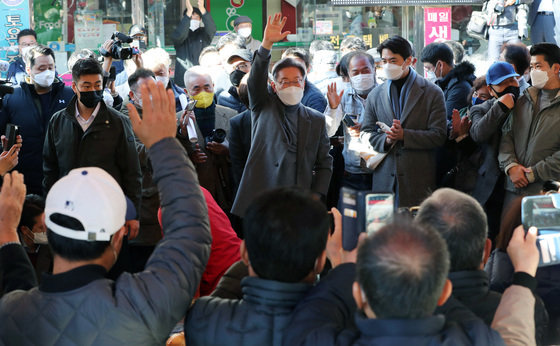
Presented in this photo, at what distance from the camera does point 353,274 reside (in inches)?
82.8

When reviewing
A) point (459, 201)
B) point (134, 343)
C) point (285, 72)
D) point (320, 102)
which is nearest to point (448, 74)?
point (320, 102)

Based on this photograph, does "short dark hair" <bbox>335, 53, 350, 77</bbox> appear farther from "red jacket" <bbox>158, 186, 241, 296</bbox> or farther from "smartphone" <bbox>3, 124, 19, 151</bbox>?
"red jacket" <bbox>158, 186, 241, 296</bbox>

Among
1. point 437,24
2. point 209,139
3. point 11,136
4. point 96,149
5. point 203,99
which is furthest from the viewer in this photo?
point 437,24

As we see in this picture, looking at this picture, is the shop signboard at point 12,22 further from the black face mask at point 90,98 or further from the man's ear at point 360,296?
the man's ear at point 360,296

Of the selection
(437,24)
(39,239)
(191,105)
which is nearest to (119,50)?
(191,105)

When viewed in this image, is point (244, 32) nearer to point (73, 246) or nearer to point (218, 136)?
point (218, 136)

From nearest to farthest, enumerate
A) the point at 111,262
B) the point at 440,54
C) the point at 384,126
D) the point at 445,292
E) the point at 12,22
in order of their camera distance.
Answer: the point at 445,292
the point at 111,262
the point at 384,126
the point at 440,54
the point at 12,22

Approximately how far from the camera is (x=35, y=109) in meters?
5.54

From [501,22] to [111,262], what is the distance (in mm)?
7250

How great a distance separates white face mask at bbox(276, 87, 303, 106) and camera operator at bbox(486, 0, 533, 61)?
4489 millimetres

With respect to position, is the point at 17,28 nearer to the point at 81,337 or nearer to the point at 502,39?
the point at 502,39

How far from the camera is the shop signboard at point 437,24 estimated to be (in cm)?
862

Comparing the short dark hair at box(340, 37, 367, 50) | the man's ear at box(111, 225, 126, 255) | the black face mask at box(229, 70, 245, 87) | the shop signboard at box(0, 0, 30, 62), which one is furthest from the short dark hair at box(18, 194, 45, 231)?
the short dark hair at box(340, 37, 367, 50)

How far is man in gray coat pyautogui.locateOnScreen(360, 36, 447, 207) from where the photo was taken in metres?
5.15
